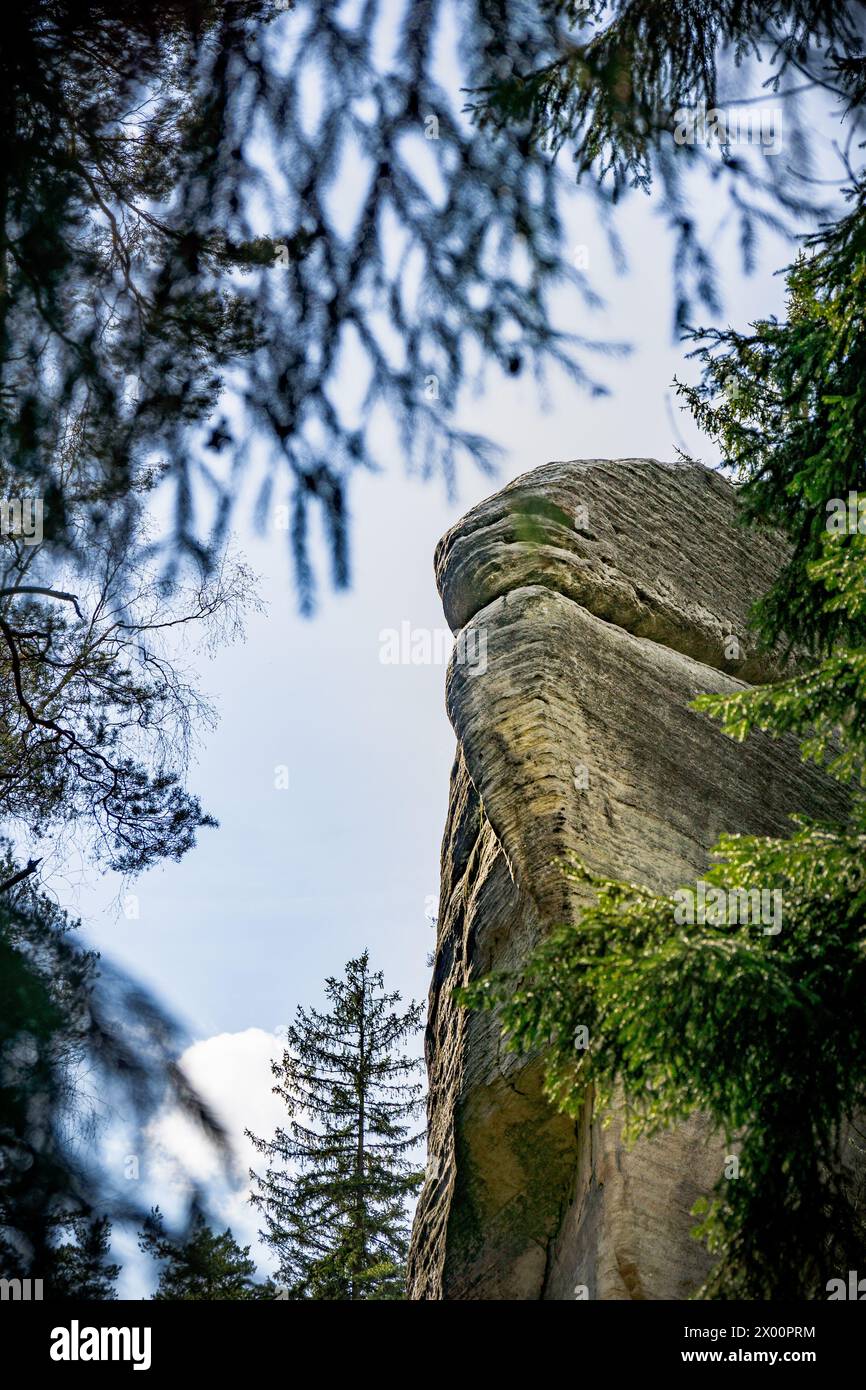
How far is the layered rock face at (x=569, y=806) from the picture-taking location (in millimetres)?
6824

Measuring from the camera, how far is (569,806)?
24.1 feet

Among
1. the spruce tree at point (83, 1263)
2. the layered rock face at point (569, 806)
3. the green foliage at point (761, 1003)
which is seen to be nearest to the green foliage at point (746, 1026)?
the green foliage at point (761, 1003)

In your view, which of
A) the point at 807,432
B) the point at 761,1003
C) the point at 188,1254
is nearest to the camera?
the point at 188,1254

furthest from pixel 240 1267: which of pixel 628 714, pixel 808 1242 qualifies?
pixel 628 714

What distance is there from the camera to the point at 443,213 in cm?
346

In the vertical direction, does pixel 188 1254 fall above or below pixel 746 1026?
below

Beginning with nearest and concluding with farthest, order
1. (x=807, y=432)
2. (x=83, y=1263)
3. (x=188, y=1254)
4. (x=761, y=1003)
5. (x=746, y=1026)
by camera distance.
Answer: (x=188, y=1254) → (x=83, y=1263) → (x=761, y=1003) → (x=746, y=1026) → (x=807, y=432)

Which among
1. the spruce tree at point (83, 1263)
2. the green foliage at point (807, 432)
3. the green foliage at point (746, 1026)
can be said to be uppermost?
the green foliage at point (807, 432)

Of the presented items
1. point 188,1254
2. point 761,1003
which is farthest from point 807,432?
point 188,1254

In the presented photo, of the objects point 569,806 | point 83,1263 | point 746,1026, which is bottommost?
point 83,1263

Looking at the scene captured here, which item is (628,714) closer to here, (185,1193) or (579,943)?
(579,943)

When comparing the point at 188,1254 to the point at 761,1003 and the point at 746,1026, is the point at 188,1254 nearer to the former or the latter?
the point at 761,1003

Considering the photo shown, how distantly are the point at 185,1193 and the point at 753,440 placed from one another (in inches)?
275

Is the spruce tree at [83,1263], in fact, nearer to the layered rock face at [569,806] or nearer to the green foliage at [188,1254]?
the green foliage at [188,1254]
